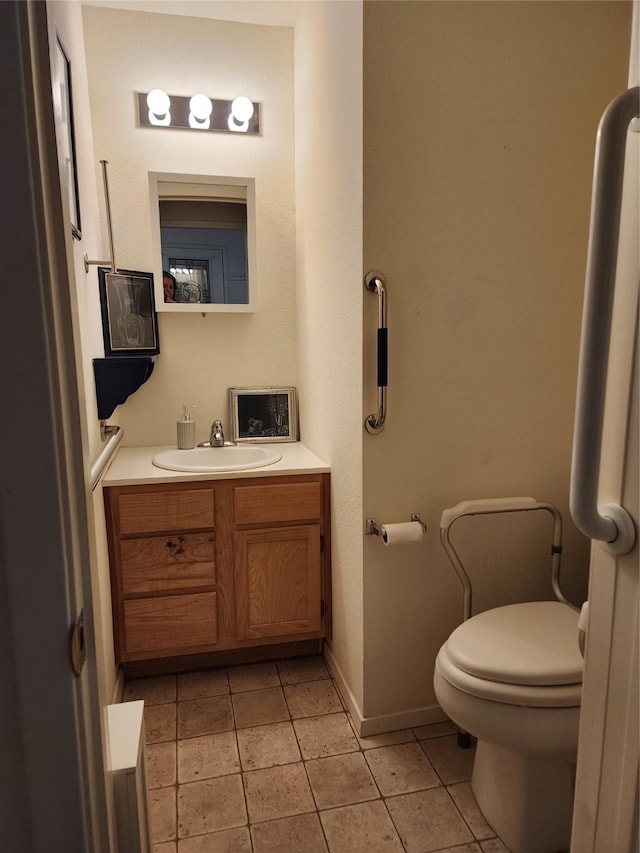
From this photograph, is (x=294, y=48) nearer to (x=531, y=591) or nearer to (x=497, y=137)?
(x=497, y=137)

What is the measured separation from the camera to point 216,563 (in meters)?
2.09

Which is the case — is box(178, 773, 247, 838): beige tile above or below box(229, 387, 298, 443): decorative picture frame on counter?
below

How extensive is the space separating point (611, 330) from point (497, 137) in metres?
1.17

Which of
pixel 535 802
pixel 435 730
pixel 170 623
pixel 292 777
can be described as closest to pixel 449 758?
pixel 435 730

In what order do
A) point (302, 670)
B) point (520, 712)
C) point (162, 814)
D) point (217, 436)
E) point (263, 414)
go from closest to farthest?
point (520, 712) < point (162, 814) < point (302, 670) < point (217, 436) < point (263, 414)

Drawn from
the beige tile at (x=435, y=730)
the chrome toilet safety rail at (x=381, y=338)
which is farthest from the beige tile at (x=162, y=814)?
the chrome toilet safety rail at (x=381, y=338)

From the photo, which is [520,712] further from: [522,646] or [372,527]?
[372,527]

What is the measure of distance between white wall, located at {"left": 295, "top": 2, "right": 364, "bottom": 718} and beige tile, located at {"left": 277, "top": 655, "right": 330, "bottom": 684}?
7cm

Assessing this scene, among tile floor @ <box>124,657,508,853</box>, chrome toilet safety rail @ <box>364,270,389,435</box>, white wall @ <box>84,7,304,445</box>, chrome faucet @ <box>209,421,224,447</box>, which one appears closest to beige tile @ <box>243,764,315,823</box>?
tile floor @ <box>124,657,508,853</box>

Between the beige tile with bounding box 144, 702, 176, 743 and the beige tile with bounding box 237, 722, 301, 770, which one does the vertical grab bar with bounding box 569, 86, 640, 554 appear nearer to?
the beige tile with bounding box 237, 722, 301, 770

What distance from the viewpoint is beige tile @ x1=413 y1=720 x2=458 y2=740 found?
1.82 meters

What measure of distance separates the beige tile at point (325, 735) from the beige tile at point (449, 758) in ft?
0.77

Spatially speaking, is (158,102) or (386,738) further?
(158,102)

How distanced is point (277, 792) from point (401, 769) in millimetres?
368
